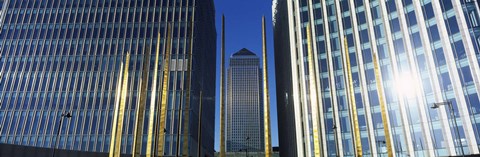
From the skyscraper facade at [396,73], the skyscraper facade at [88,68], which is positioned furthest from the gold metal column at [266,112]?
the skyscraper facade at [88,68]

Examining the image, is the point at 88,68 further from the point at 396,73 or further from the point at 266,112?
the point at 266,112

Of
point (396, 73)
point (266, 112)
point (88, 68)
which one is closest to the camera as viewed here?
point (266, 112)

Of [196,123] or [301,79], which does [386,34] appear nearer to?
[301,79]

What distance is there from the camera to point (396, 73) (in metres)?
43.5

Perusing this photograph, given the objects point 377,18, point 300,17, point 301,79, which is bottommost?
point 301,79

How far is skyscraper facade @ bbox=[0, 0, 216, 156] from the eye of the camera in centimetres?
6047

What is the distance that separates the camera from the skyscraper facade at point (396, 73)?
120 feet

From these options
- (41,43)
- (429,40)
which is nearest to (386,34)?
(429,40)

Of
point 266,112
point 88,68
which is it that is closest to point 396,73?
point 266,112

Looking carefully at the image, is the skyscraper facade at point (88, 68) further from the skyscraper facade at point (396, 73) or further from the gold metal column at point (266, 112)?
the gold metal column at point (266, 112)

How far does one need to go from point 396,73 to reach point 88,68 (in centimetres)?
5833

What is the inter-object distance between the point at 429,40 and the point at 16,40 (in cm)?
7965

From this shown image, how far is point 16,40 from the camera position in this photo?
70.1m

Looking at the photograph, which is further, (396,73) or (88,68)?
(88,68)
